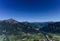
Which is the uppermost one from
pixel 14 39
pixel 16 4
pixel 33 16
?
pixel 16 4

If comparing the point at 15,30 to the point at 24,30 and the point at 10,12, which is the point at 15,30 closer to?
the point at 24,30

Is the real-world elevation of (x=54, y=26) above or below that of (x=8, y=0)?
below

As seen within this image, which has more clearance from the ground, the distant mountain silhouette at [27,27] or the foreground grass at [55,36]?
the distant mountain silhouette at [27,27]

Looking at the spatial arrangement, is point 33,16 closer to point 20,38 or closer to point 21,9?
point 21,9

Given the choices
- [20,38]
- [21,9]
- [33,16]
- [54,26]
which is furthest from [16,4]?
[54,26]

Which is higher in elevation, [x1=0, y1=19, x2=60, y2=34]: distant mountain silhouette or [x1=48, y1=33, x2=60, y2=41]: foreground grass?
[x1=0, y1=19, x2=60, y2=34]: distant mountain silhouette

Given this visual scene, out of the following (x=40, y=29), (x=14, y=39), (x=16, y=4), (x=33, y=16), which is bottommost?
(x=14, y=39)

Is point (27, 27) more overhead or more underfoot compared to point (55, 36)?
more overhead

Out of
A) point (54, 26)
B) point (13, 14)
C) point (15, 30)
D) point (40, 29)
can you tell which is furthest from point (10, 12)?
point (54, 26)

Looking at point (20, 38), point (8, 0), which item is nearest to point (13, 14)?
point (8, 0)

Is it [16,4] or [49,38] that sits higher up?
[16,4]
